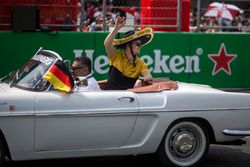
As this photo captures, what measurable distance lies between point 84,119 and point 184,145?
121cm

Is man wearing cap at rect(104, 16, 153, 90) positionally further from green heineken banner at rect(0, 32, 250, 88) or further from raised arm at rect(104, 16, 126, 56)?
green heineken banner at rect(0, 32, 250, 88)

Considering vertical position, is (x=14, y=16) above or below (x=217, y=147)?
above

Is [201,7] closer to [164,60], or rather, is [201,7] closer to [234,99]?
[164,60]

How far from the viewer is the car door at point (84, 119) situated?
219 inches

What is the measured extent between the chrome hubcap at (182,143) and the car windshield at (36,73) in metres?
1.52

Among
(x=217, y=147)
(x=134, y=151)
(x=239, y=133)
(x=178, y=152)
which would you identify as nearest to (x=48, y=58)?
(x=134, y=151)

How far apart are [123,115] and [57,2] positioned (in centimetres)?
550

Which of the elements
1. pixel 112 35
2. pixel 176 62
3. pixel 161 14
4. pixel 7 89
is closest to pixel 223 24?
pixel 161 14

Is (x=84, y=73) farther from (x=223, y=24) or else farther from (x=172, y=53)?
(x=223, y=24)

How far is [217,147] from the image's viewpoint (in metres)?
7.45

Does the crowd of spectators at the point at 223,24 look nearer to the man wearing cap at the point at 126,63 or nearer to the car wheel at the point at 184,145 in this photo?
the man wearing cap at the point at 126,63

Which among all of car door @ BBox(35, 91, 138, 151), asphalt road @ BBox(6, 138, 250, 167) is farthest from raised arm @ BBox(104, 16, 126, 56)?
asphalt road @ BBox(6, 138, 250, 167)

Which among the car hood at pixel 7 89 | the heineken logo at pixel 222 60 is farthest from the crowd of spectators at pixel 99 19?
the car hood at pixel 7 89

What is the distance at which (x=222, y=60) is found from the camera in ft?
39.3
